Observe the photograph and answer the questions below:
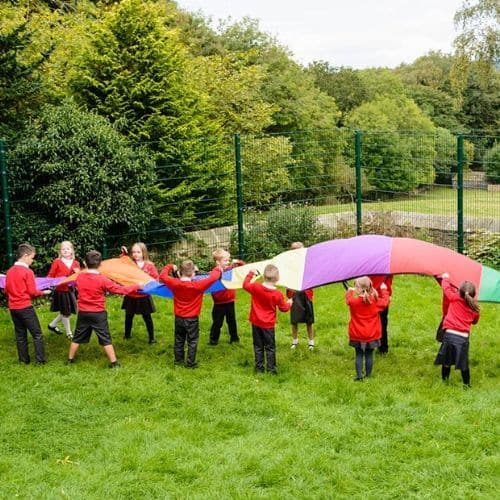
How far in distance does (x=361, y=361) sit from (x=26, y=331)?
14.2ft

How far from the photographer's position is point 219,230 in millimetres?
14422

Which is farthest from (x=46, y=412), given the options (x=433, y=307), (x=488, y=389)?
(x=433, y=307)

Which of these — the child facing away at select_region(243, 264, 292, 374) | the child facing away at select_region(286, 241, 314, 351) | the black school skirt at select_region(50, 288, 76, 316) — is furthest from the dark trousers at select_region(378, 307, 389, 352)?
the black school skirt at select_region(50, 288, 76, 316)

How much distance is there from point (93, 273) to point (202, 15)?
1062 inches

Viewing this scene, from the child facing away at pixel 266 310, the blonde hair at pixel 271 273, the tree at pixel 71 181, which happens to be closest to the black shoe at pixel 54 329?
the tree at pixel 71 181

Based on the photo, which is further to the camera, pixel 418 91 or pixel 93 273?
pixel 418 91

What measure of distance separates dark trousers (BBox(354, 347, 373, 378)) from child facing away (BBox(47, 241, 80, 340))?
13.2 feet

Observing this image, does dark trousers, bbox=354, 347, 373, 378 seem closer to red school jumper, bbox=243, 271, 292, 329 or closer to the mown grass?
red school jumper, bbox=243, 271, 292, 329

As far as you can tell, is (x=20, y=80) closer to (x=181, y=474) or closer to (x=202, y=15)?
(x=181, y=474)

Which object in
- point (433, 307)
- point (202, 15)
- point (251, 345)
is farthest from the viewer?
point (202, 15)

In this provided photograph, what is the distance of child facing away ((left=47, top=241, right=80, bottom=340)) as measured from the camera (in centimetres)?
967

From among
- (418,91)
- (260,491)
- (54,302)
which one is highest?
(418,91)

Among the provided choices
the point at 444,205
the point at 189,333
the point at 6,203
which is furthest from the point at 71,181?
the point at 444,205

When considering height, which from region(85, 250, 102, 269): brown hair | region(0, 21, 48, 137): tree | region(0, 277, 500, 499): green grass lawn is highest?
region(0, 21, 48, 137): tree
